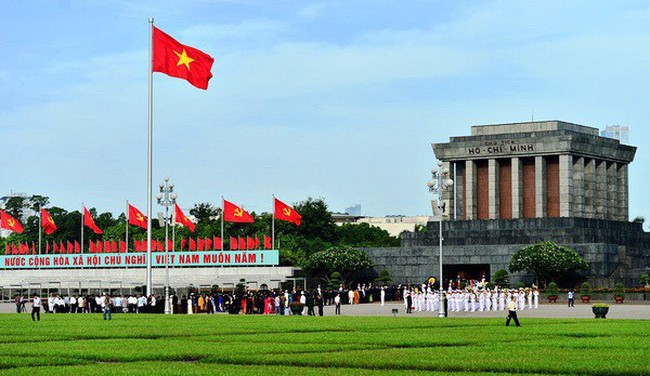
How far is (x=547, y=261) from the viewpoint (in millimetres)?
84812

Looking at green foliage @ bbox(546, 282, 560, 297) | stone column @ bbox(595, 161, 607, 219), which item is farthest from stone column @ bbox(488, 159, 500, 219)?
green foliage @ bbox(546, 282, 560, 297)

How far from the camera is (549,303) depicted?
8062 centimetres

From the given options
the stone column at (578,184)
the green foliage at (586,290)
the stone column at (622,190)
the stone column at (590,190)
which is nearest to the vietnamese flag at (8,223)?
the stone column at (578,184)

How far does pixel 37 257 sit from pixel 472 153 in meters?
45.2

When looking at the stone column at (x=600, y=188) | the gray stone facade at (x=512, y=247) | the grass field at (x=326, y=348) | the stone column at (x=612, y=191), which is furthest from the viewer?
the stone column at (x=612, y=191)

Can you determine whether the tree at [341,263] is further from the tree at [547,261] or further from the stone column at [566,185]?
the stone column at [566,185]

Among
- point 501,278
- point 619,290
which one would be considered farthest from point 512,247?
point 619,290

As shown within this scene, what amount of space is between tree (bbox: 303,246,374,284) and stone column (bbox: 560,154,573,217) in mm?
15654

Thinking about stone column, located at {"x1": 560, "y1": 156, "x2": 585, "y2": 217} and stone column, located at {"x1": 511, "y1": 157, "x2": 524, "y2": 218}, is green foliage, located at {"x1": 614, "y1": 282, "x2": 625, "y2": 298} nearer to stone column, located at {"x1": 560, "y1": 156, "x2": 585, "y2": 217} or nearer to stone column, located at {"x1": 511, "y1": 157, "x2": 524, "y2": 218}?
stone column, located at {"x1": 560, "y1": 156, "x2": 585, "y2": 217}

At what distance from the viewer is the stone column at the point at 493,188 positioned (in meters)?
98.7

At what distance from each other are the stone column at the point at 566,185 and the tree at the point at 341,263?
15.7 meters

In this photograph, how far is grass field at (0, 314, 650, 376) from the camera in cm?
2633

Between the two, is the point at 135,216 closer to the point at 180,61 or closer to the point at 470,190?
the point at 470,190

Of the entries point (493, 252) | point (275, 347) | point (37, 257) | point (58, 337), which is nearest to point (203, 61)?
point (58, 337)
